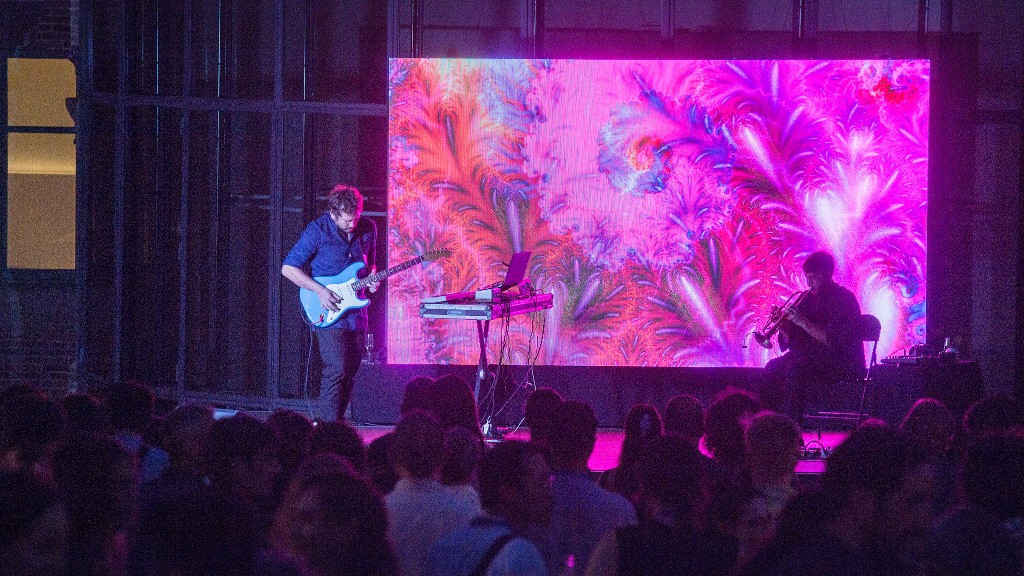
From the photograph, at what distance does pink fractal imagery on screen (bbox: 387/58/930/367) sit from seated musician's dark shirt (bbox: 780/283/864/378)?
4.44 ft

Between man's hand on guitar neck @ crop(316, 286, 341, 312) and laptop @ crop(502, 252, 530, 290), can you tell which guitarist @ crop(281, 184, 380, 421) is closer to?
man's hand on guitar neck @ crop(316, 286, 341, 312)

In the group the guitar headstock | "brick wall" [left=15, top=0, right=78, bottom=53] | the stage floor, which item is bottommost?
the stage floor

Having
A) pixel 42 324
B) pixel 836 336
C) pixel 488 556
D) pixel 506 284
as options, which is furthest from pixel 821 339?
pixel 42 324

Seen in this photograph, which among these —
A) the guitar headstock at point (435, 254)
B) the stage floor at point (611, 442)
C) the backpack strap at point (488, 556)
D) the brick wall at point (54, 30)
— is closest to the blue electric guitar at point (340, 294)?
the guitar headstock at point (435, 254)

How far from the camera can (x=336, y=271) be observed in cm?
773

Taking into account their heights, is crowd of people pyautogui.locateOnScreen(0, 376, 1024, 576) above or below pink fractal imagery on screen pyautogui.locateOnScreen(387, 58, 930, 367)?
below

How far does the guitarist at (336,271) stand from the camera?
24.7ft

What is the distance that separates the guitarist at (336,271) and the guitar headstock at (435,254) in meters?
0.68

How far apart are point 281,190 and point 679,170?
3.34 m

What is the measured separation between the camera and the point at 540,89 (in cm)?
874

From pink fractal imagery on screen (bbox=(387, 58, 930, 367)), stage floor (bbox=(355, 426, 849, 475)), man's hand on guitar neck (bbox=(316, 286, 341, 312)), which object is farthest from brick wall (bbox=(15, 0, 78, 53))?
stage floor (bbox=(355, 426, 849, 475))

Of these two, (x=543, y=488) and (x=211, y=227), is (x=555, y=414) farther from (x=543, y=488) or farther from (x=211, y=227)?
(x=211, y=227)

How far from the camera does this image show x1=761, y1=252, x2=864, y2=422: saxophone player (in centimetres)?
724

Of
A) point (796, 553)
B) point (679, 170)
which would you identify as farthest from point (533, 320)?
point (796, 553)
